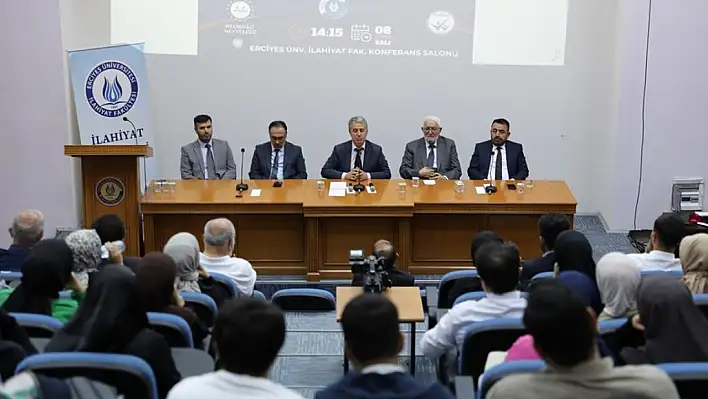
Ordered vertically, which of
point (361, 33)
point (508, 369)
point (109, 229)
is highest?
point (361, 33)

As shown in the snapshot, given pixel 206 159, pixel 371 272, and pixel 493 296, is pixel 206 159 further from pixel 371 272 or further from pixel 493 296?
pixel 493 296

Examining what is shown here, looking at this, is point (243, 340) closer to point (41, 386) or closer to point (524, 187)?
point (41, 386)

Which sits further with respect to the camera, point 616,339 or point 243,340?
point 616,339

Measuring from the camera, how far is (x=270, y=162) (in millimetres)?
7684

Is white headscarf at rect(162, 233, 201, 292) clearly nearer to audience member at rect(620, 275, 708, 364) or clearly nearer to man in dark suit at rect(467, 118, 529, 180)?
audience member at rect(620, 275, 708, 364)

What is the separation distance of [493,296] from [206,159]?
4362 mm

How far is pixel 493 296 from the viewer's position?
3764mm

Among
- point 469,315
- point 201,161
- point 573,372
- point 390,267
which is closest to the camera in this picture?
point 573,372

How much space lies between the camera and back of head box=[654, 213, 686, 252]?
4.57 m

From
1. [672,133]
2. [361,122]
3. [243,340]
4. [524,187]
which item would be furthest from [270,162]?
[243,340]

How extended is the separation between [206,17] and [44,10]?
4.76 feet

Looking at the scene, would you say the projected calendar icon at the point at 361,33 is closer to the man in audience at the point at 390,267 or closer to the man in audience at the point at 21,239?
the man in audience at the point at 390,267

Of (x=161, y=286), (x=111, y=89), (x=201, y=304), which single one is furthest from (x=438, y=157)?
(x=161, y=286)

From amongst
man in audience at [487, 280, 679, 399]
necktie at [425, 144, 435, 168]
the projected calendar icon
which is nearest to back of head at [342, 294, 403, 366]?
man in audience at [487, 280, 679, 399]
